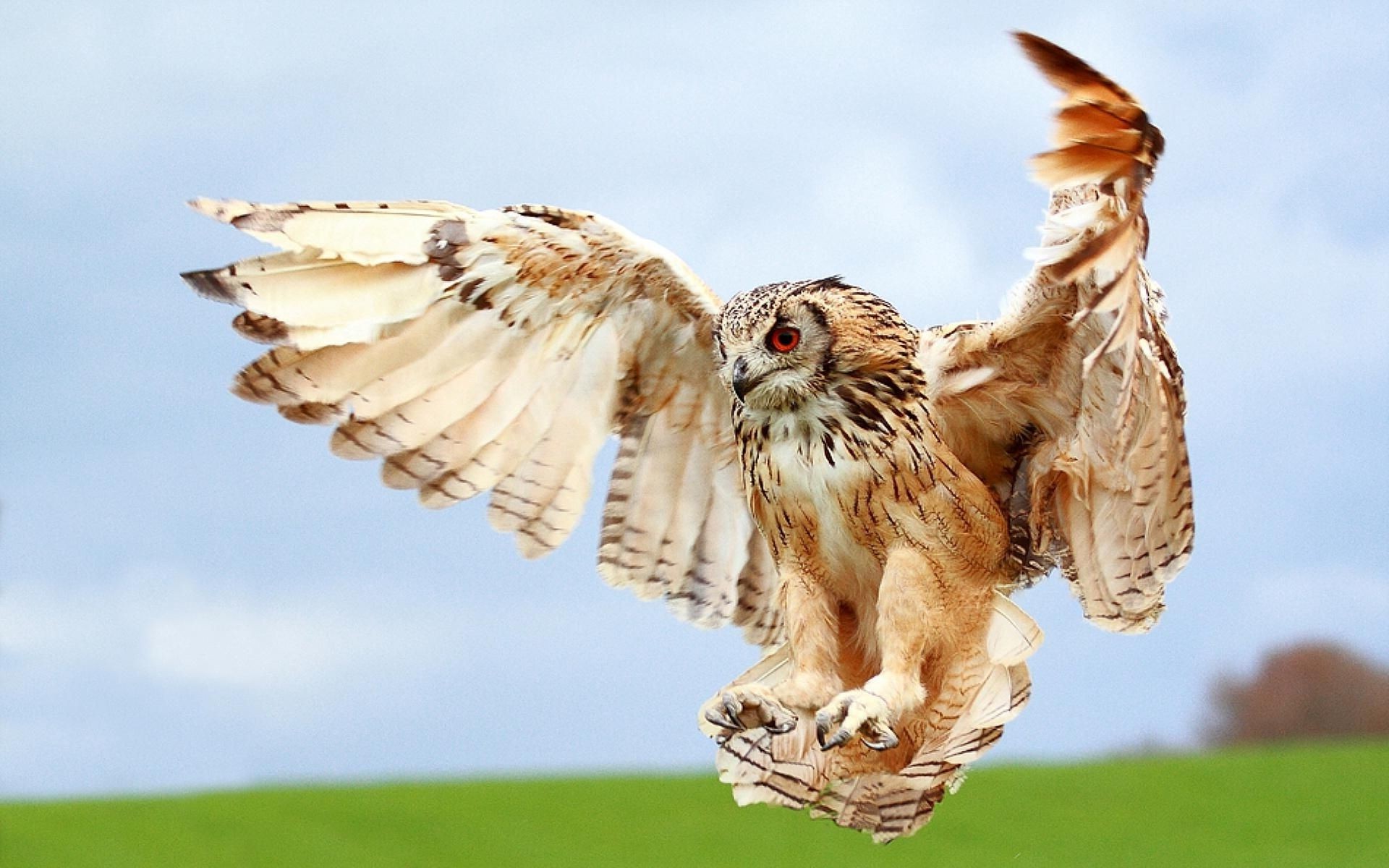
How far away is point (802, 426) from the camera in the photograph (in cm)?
349

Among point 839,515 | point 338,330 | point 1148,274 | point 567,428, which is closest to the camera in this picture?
point 1148,274

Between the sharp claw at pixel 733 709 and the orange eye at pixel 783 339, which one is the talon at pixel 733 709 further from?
the orange eye at pixel 783 339

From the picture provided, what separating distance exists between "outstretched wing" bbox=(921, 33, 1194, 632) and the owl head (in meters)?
0.27

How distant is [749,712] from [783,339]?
2.90ft

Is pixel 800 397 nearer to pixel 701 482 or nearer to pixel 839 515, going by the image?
pixel 839 515

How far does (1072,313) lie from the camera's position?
137 inches

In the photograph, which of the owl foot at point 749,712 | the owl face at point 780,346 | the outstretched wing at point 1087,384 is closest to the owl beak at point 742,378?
the owl face at point 780,346

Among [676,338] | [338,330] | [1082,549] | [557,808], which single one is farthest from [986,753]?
[557,808]

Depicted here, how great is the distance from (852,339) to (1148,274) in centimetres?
70

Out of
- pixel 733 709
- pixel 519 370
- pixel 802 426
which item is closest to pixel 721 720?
pixel 733 709

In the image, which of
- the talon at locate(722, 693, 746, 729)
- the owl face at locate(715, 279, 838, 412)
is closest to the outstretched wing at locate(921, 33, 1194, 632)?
the owl face at locate(715, 279, 838, 412)

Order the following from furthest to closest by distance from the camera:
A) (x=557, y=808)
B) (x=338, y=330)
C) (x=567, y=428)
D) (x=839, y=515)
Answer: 1. (x=557, y=808)
2. (x=567, y=428)
3. (x=338, y=330)
4. (x=839, y=515)

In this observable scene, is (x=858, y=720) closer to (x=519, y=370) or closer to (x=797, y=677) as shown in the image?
(x=797, y=677)

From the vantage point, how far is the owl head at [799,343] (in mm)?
3393
